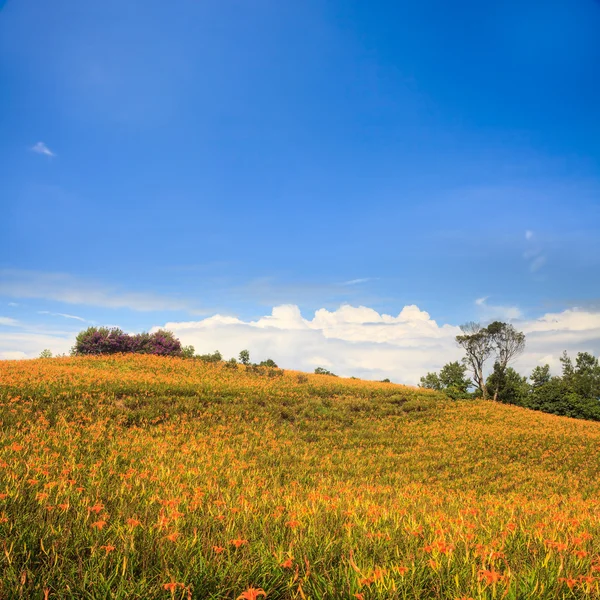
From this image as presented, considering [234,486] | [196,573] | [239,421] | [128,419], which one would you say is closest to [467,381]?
[239,421]

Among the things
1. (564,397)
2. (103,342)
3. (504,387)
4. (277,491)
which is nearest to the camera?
(277,491)

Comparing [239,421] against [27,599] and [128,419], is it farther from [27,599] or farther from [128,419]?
Result: [27,599]

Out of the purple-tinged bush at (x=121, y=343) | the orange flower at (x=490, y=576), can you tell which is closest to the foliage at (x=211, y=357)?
the purple-tinged bush at (x=121, y=343)

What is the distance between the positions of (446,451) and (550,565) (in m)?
15.0

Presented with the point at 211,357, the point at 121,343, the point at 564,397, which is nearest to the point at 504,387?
the point at 564,397

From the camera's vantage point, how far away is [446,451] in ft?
53.7

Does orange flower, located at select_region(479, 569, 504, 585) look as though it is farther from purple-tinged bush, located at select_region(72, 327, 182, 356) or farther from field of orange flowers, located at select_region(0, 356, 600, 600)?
purple-tinged bush, located at select_region(72, 327, 182, 356)

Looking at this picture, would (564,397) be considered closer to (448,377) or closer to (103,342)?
(448,377)

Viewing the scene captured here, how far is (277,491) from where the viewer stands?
666 cm

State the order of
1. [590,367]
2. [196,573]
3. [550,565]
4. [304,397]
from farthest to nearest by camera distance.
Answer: [590,367], [304,397], [550,565], [196,573]

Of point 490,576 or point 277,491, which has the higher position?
point 490,576

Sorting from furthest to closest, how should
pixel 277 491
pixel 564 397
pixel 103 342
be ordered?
pixel 564 397 < pixel 103 342 < pixel 277 491

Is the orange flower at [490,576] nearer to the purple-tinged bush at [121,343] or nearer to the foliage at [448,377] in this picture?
the purple-tinged bush at [121,343]

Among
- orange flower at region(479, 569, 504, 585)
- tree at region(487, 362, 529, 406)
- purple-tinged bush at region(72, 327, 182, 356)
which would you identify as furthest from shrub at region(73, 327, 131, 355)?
tree at region(487, 362, 529, 406)
